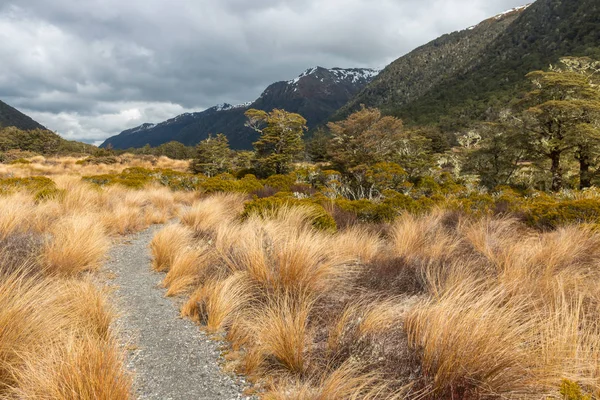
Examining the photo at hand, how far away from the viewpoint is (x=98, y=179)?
43.7 ft

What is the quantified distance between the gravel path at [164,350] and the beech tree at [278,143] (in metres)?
13.9

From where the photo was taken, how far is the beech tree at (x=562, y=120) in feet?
36.6

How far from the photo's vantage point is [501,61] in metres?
81.6

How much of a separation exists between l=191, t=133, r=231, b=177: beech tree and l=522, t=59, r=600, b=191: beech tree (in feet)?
59.9

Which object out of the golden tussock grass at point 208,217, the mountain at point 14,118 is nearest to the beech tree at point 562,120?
the golden tussock grass at point 208,217

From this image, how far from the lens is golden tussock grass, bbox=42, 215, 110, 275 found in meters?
3.70

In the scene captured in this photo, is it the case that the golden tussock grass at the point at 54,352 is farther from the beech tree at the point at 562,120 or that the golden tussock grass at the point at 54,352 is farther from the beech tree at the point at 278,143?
the beech tree at the point at 278,143

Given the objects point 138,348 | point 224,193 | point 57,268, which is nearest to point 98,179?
point 224,193

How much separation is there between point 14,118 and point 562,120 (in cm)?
16020

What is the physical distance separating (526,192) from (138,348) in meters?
13.0

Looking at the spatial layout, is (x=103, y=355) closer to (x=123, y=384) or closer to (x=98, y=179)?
(x=123, y=384)

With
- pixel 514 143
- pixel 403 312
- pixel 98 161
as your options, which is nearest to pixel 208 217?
pixel 403 312

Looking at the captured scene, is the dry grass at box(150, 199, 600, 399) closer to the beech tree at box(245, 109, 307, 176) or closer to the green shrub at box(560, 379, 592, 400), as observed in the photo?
the green shrub at box(560, 379, 592, 400)

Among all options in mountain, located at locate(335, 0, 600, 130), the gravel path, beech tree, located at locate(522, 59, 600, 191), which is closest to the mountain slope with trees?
mountain, located at locate(335, 0, 600, 130)
